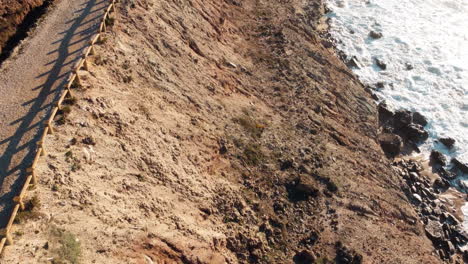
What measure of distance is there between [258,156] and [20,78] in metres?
15.8

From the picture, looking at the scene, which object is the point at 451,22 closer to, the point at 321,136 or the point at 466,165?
the point at 466,165

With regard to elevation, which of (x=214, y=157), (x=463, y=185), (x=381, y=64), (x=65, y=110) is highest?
(x=65, y=110)

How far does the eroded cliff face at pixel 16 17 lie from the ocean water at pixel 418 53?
34.4 metres

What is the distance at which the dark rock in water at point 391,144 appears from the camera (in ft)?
125

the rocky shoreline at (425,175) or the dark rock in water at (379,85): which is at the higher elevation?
the dark rock in water at (379,85)

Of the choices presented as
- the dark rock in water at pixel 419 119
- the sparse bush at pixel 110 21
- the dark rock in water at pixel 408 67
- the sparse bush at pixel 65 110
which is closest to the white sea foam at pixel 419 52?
the dark rock in water at pixel 408 67

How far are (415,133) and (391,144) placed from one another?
454cm

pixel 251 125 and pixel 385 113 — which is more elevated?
pixel 251 125

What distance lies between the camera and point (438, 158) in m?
39.1

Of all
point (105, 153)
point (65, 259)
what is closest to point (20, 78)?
point (105, 153)

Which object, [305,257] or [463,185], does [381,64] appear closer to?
[463,185]

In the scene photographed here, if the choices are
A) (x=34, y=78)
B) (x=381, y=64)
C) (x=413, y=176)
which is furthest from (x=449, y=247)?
(x=34, y=78)

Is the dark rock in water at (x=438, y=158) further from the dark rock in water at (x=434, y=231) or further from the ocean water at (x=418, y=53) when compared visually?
the dark rock in water at (x=434, y=231)

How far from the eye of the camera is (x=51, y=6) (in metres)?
28.9
